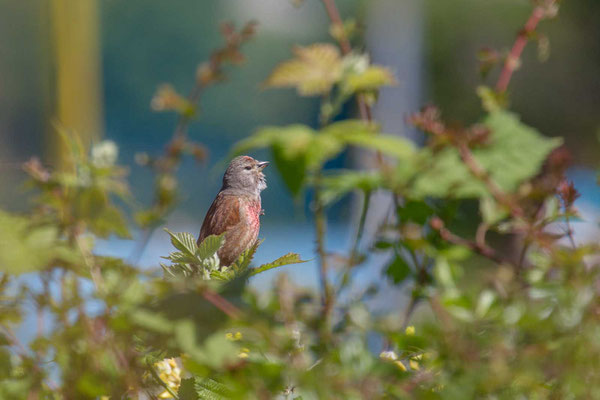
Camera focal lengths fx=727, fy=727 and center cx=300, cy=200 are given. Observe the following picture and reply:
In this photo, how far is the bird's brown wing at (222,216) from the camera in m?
2.06

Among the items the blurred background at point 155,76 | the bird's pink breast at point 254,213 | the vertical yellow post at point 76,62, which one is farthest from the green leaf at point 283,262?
the vertical yellow post at point 76,62

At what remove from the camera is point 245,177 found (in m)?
2.35

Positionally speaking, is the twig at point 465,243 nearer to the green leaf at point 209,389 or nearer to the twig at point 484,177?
the twig at point 484,177

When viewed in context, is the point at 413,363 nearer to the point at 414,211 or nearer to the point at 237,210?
the point at 414,211

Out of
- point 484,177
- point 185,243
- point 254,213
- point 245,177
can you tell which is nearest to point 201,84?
point 185,243

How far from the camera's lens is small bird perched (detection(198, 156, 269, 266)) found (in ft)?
6.66

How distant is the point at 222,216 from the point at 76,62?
13.2 ft

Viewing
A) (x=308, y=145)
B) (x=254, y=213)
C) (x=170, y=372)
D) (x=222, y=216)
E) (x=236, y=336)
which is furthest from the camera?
(x=254, y=213)

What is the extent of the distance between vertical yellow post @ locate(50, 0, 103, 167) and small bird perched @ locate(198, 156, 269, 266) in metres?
3.39

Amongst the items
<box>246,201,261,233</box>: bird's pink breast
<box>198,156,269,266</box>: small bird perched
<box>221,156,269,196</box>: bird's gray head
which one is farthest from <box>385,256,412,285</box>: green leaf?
<box>221,156,269,196</box>: bird's gray head

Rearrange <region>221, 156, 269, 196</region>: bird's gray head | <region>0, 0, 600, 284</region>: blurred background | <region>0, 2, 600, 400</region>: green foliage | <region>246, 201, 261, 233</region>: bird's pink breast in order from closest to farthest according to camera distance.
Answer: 1. <region>0, 2, 600, 400</region>: green foliage
2. <region>246, 201, 261, 233</region>: bird's pink breast
3. <region>221, 156, 269, 196</region>: bird's gray head
4. <region>0, 0, 600, 284</region>: blurred background

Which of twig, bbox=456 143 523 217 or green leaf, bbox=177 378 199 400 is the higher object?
twig, bbox=456 143 523 217

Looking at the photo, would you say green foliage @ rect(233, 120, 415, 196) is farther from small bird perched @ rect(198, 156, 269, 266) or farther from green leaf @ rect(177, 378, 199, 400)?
small bird perched @ rect(198, 156, 269, 266)

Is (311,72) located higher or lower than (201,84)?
lower
